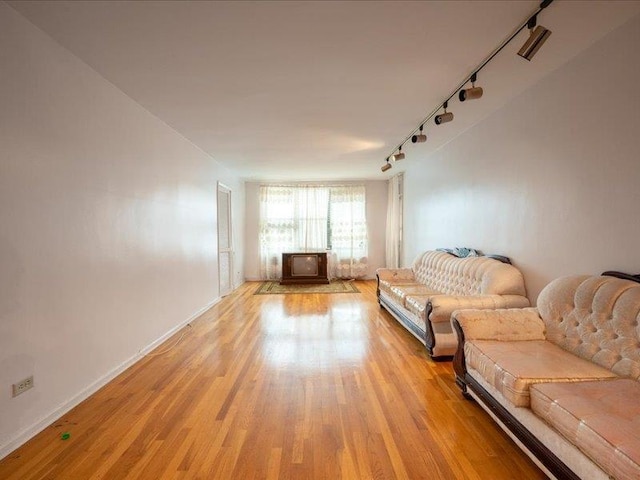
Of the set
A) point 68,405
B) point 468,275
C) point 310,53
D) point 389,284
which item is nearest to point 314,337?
point 389,284

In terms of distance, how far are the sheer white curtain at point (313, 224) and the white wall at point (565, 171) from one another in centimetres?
391

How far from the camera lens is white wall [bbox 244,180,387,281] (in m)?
7.89

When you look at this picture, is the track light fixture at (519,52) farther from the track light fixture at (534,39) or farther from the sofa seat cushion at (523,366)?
the sofa seat cushion at (523,366)

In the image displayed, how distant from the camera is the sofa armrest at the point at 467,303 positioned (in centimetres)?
285

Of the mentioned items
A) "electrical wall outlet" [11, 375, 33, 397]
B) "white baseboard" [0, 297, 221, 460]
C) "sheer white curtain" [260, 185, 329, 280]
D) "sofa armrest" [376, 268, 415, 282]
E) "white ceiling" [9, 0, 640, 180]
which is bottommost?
"white baseboard" [0, 297, 221, 460]

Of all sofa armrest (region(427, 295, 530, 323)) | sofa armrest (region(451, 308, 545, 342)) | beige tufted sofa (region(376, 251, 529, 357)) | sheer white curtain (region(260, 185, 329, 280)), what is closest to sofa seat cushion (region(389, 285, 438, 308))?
beige tufted sofa (region(376, 251, 529, 357))

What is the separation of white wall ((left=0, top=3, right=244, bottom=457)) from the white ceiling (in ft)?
0.80

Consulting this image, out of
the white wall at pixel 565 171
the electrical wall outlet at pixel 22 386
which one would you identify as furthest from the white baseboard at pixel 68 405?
the white wall at pixel 565 171

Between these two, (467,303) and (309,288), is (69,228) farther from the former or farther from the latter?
(309,288)

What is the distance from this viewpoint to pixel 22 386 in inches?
73.8

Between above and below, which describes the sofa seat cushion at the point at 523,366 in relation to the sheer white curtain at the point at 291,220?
below

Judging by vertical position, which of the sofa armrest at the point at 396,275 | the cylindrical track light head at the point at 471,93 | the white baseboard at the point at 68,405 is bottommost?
the white baseboard at the point at 68,405

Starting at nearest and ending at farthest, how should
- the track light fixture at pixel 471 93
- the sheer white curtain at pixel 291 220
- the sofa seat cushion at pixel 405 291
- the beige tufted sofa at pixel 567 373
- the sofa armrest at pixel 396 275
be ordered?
the beige tufted sofa at pixel 567 373 → the track light fixture at pixel 471 93 → the sofa seat cushion at pixel 405 291 → the sofa armrest at pixel 396 275 → the sheer white curtain at pixel 291 220

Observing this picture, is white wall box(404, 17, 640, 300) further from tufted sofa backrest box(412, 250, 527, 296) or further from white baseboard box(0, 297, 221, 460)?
white baseboard box(0, 297, 221, 460)
